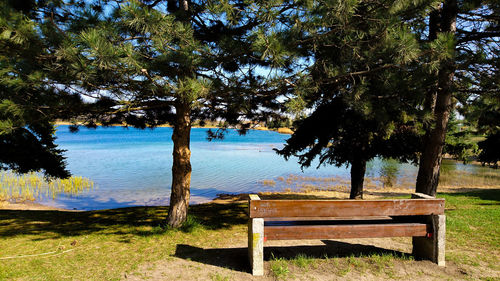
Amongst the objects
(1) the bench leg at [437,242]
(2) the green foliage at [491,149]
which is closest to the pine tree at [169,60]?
(1) the bench leg at [437,242]

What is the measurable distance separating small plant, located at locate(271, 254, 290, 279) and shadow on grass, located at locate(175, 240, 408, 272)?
0.12 meters

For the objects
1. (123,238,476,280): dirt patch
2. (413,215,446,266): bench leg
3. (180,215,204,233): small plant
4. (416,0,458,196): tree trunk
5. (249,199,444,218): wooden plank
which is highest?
(416,0,458,196): tree trunk

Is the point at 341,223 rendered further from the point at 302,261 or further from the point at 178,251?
the point at 178,251

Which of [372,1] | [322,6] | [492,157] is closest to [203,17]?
[322,6]

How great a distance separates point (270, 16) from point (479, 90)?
4769 millimetres

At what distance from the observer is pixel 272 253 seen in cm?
424

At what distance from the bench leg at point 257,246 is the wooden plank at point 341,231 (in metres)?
0.13

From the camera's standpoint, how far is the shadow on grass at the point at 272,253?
418 cm

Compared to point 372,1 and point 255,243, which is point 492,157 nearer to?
point 372,1

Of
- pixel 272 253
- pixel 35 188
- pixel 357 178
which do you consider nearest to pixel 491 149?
pixel 357 178

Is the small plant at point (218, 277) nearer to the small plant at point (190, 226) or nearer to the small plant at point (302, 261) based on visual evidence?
the small plant at point (302, 261)

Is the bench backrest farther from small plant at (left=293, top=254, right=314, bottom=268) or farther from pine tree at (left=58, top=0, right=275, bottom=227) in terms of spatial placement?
pine tree at (left=58, top=0, right=275, bottom=227)

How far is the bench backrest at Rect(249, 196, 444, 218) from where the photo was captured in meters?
3.72

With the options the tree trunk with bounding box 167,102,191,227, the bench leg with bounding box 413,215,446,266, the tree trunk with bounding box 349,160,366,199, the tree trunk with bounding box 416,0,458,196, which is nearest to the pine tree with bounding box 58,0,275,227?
the tree trunk with bounding box 167,102,191,227
